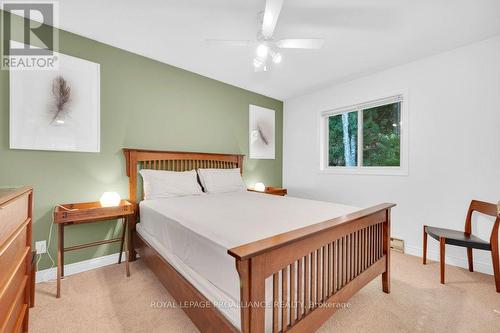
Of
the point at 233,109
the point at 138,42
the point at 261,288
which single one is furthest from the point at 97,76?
the point at 261,288

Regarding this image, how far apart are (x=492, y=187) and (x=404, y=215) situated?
89cm

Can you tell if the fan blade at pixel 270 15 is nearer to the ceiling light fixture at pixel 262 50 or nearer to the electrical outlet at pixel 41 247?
the ceiling light fixture at pixel 262 50

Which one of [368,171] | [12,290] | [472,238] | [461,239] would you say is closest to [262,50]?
[12,290]

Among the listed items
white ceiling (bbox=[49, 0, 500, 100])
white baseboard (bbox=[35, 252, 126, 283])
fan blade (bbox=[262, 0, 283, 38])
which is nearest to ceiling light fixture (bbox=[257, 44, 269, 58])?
fan blade (bbox=[262, 0, 283, 38])

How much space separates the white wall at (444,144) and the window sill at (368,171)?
67 mm

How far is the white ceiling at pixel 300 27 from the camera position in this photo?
1889mm

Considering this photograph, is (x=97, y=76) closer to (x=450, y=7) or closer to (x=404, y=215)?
(x=450, y=7)

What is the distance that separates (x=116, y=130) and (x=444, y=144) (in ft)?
12.7

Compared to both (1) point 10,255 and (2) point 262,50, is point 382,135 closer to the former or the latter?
(2) point 262,50

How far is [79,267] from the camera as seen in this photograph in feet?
7.59

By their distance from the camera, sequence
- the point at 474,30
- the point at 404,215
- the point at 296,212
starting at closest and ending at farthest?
the point at 296,212 < the point at 474,30 < the point at 404,215

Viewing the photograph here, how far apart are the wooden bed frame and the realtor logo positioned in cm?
209

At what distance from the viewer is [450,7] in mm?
1877

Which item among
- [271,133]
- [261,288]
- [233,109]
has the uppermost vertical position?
[233,109]
